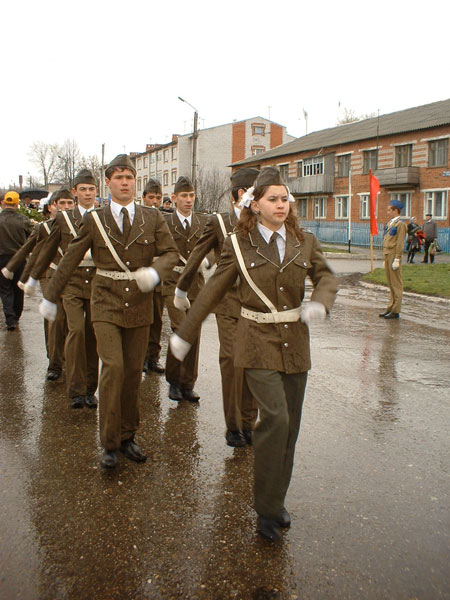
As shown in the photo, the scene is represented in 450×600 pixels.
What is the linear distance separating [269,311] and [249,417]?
1.70 metres

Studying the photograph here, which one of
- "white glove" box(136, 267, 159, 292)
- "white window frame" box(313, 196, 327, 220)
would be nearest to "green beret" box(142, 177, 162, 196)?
"white glove" box(136, 267, 159, 292)

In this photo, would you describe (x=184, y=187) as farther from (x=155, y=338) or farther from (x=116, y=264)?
(x=116, y=264)

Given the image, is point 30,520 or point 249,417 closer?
point 30,520

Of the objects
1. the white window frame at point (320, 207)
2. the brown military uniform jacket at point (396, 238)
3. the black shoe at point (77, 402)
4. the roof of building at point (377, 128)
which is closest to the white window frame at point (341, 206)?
the white window frame at point (320, 207)

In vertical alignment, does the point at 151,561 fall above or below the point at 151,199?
below

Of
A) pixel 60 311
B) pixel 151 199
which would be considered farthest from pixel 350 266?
pixel 60 311

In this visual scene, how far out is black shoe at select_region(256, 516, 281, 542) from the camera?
136 inches

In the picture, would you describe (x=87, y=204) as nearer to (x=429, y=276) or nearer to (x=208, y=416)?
(x=208, y=416)

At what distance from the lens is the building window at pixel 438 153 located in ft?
123

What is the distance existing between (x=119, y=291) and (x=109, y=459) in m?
1.24

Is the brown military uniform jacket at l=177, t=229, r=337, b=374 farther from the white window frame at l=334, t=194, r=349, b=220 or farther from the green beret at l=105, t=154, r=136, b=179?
the white window frame at l=334, t=194, r=349, b=220

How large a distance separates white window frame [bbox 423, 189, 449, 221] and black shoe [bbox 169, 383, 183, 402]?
33955 millimetres

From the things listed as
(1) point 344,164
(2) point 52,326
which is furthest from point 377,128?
(2) point 52,326

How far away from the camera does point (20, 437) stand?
514 centimetres
